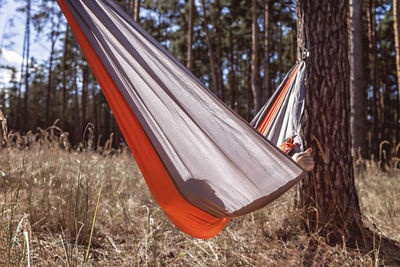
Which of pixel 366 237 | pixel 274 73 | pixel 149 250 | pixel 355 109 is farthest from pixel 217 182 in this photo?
pixel 274 73

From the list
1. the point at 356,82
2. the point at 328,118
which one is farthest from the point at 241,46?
the point at 328,118

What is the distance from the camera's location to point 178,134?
1117mm

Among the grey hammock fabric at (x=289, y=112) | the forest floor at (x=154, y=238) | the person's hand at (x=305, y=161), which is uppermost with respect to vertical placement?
the grey hammock fabric at (x=289, y=112)

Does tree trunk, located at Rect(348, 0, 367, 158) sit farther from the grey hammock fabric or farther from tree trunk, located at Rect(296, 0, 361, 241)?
the grey hammock fabric

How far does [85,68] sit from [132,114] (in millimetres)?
13390

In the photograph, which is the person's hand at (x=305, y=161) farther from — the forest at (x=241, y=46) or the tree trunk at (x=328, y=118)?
the forest at (x=241, y=46)

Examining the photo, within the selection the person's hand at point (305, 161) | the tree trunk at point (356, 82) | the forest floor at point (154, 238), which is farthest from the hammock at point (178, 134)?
the tree trunk at point (356, 82)

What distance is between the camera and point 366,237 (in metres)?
1.79

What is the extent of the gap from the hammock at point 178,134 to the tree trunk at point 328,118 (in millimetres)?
862

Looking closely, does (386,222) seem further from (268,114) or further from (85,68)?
(85,68)

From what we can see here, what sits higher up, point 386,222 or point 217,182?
point 217,182

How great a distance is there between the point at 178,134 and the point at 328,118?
109 cm

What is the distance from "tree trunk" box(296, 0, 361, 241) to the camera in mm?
1799

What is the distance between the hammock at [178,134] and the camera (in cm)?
105
